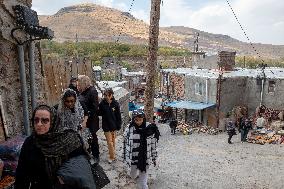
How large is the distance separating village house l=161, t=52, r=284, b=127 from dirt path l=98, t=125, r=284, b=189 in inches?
125

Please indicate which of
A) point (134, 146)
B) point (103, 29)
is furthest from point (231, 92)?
point (103, 29)

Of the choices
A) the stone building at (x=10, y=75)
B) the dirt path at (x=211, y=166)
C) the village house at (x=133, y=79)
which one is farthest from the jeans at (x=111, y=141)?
the village house at (x=133, y=79)

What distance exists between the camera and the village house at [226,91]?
29.1 metres

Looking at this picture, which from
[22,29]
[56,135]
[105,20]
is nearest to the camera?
[56,135]

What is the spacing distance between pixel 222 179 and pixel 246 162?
530cm

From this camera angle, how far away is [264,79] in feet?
96.2

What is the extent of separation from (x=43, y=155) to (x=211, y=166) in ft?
39.3

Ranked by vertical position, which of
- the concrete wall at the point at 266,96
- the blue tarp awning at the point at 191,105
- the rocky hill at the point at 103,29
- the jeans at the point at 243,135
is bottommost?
the jeans at the point at 243,135

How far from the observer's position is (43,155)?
10.6ft

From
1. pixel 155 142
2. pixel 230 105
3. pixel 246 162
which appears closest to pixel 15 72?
pixel 155 142

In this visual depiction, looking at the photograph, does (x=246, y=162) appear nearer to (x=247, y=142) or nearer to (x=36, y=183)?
(x=247, y=142)

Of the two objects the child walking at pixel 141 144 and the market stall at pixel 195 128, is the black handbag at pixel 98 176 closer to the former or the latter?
the child walking at pixel 141 144

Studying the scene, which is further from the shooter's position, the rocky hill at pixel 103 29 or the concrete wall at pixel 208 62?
the rocky hill at pixel 103 29

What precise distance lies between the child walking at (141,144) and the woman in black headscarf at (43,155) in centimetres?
294
